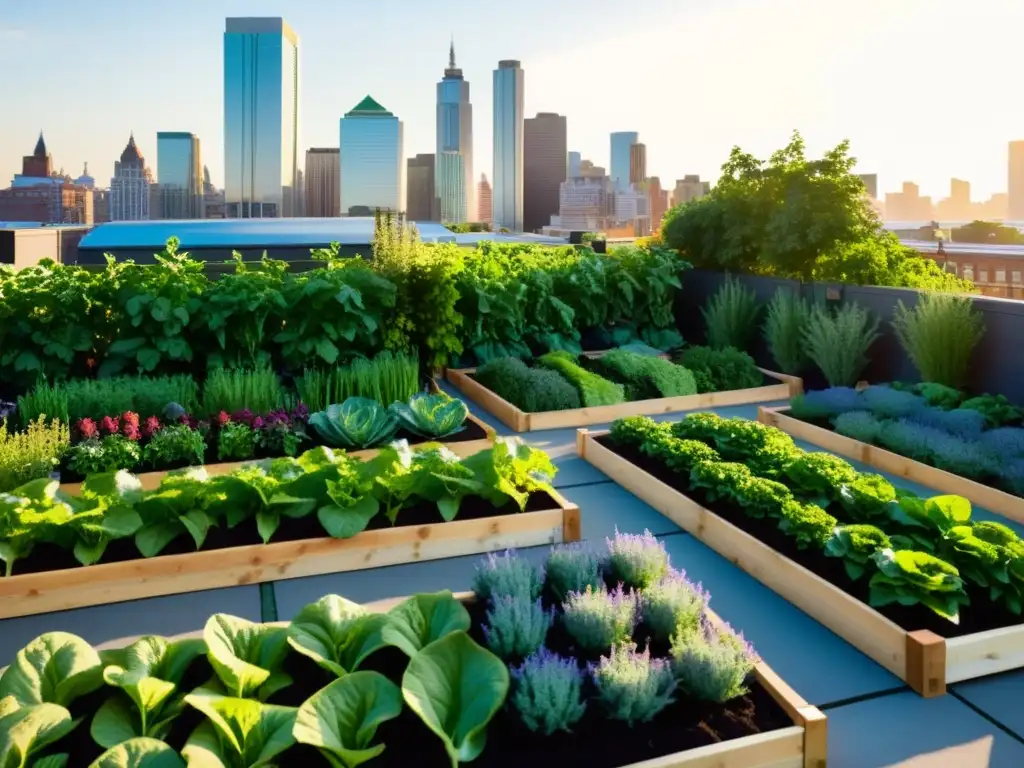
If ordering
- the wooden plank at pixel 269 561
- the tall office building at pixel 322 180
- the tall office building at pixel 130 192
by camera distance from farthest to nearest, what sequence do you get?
the tall office building at pixel 322 180
the tall office building at pixel 130 192
the wooden plank at pixel 269 561

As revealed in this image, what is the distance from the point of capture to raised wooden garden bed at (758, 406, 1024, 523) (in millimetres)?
3984

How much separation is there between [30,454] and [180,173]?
8750cm

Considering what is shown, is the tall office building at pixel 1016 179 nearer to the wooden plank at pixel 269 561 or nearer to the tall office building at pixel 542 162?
the tall office building at pixel 542 162

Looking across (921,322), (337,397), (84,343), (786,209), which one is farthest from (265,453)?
(786,209)

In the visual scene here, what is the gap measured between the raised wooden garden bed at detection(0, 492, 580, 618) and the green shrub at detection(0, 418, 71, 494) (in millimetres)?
954

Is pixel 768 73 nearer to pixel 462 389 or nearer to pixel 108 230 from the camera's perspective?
pixel 462 389

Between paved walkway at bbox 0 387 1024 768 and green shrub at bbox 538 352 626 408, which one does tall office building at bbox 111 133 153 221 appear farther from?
paved walkway at bbox 0 387 1024 768

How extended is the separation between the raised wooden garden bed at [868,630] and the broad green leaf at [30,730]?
2275 millimetres

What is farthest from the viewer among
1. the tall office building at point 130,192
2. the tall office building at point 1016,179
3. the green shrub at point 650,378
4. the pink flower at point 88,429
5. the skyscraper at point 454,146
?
the skyscraper at point 454,146

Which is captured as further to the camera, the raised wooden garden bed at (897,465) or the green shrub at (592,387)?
the green shrub at (592,387)

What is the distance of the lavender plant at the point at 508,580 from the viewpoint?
8.73ft

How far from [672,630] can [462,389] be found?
4.53 m

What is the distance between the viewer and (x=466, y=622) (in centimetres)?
248

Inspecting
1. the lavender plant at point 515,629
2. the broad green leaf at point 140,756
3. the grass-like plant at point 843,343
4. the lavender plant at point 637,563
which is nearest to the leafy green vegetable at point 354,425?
the lavender plant at point 637,563
